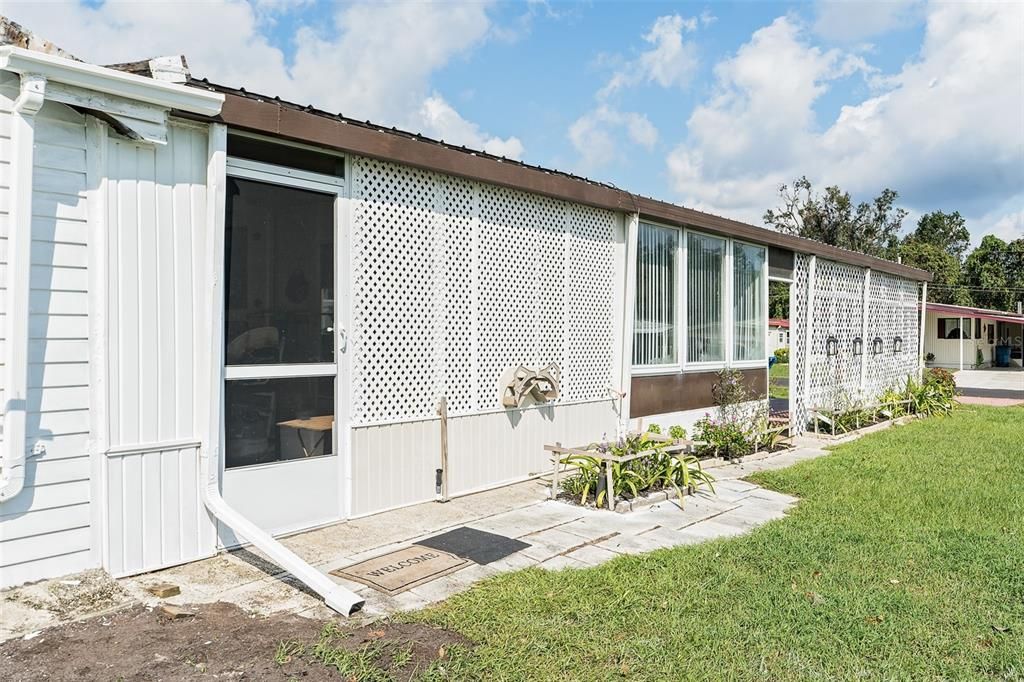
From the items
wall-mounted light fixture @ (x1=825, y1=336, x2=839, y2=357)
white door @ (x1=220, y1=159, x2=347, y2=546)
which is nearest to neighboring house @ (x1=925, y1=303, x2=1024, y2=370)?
wall-mounted light fixture @ (x1=825, y1=336, x2=839, y2=357)

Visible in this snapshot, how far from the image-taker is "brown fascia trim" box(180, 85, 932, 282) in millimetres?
4551

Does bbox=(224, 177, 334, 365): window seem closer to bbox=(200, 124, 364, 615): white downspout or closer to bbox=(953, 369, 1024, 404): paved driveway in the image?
bbox=(200, 124, 364, 615): white downspout

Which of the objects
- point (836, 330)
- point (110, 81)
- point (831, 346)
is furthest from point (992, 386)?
point (110, 81)

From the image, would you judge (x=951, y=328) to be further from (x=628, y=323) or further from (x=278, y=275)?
(x=278, y=275)

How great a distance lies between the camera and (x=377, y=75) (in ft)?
→ 34.1

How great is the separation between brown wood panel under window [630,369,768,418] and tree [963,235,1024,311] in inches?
1737

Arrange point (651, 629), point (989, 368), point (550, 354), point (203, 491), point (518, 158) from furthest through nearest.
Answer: point (989, 368) < point (550, 354) < point (518, 158) < point (203, 491) < point (651, 629)

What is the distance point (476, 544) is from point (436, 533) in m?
0.40

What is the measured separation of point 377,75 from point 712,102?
29.4 ft

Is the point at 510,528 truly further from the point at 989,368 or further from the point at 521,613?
the point at 989,368

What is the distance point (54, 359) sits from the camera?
147 inches

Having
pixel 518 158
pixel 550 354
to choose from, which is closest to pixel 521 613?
pixel 550 354

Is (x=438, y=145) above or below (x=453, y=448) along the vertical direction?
above

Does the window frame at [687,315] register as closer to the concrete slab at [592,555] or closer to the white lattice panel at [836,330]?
the white lattice panel at [836,330]
